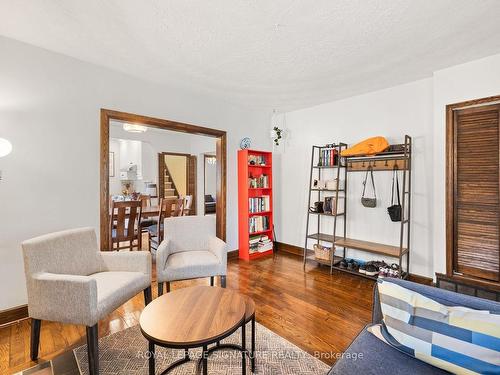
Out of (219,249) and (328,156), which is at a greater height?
(328,156)

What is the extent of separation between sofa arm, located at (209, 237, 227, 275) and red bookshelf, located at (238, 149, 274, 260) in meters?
1.16

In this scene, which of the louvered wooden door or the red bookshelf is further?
the red bookshelf

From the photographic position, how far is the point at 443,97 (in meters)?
2.64

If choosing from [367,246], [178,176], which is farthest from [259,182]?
[178,176]

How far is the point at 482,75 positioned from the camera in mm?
2416

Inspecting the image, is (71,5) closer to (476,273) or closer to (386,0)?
(386,0)

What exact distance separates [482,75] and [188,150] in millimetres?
5809

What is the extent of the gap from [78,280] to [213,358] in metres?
1.05

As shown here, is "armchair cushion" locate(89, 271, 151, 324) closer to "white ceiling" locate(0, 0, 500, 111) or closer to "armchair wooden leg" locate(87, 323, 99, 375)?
"armchair wooden leg" locate(87, 323, 99, 375)

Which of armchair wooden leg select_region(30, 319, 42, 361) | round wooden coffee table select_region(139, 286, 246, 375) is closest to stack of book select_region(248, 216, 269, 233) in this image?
round wooden coffee table select_region(139, 286, 246, 375)

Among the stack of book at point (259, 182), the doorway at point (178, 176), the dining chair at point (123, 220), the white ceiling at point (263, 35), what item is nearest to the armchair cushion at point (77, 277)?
the dining chair at point (123, 220)

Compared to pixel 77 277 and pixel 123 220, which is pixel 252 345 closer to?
pixel 77 277

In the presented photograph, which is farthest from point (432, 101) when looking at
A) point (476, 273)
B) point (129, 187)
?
point (129, 187)

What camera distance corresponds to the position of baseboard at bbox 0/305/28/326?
210 cm
